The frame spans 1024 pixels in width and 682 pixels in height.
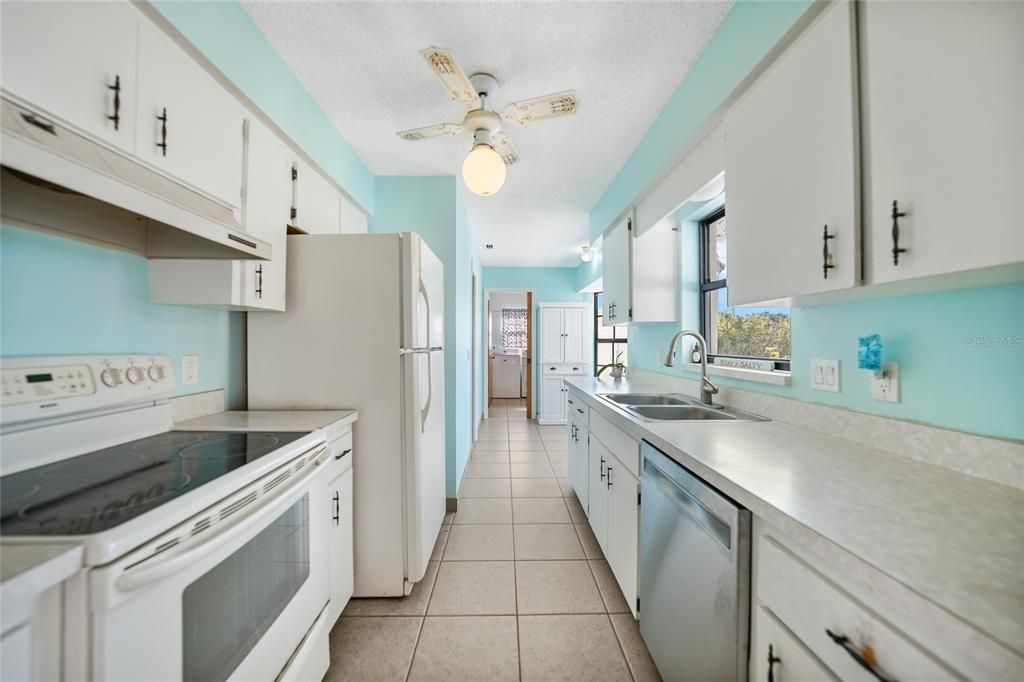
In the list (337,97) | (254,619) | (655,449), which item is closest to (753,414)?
(655,449)

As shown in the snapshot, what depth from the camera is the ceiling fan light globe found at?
1919 mm

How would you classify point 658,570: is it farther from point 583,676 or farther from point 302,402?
point 302,402

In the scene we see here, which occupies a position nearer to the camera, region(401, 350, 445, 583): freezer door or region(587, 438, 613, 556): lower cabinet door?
region(401, 350, 445, 583): freezer door

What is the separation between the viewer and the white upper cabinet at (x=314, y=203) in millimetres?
2014

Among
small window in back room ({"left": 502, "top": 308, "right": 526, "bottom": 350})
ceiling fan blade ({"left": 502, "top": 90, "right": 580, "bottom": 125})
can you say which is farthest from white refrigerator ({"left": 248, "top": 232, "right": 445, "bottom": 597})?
small window in back room ({"left": 502, "top": 308, "right": 526, "bottom": 350})

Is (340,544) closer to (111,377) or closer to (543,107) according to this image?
(111,377)

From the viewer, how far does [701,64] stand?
1.77m

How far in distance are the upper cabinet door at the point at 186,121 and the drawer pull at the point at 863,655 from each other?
2.03 metres

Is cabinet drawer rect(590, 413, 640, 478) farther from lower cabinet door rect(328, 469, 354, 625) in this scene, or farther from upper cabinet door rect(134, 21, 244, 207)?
upper cabinet door rect(134, 21, 244, 207)

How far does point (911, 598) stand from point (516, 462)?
376 cm

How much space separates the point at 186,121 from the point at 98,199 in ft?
1.90

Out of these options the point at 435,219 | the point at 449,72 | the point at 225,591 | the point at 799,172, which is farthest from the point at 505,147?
the point at 225,591

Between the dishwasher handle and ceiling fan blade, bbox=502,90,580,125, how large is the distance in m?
1.57

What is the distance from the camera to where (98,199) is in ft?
2.93
